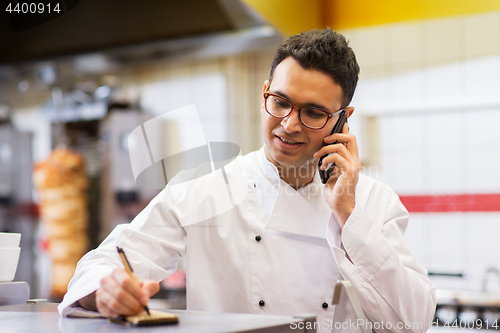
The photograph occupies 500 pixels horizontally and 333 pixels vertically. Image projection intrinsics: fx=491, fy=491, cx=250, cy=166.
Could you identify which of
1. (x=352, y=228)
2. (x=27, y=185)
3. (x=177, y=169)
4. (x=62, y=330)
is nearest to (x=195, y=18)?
(x=177, y=169)

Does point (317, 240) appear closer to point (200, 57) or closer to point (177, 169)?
point (177, 169)

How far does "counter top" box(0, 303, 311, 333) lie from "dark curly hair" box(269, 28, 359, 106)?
720 mm

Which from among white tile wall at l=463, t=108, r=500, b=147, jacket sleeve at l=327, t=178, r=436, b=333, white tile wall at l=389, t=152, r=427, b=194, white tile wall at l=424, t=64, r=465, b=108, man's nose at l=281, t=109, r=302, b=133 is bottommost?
jacket sleeve at l=327, t=178, r=436, b=333

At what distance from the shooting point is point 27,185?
14.9ft

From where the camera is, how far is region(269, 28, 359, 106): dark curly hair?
4.13 feet

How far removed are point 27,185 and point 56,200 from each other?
2.42 feet

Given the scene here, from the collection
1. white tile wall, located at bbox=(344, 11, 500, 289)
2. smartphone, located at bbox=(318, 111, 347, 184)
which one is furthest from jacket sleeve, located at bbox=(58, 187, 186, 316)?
white tile wall, located at bbox=(344, 11, 500, 289)

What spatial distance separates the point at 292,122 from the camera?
1.25 m

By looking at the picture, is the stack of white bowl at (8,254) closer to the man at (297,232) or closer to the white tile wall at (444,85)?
the man at (297,232)

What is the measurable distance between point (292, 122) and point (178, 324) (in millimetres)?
672

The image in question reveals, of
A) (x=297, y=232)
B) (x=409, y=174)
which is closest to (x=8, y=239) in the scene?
(x=297, y=232)

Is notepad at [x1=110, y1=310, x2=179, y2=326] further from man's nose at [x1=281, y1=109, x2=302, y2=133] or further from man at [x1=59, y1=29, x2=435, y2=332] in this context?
man's nose at [x1=281, y1=109, x2=302, y2=133]

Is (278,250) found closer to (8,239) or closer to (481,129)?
(8,239)

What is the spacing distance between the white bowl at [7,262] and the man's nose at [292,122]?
2.30 ft
